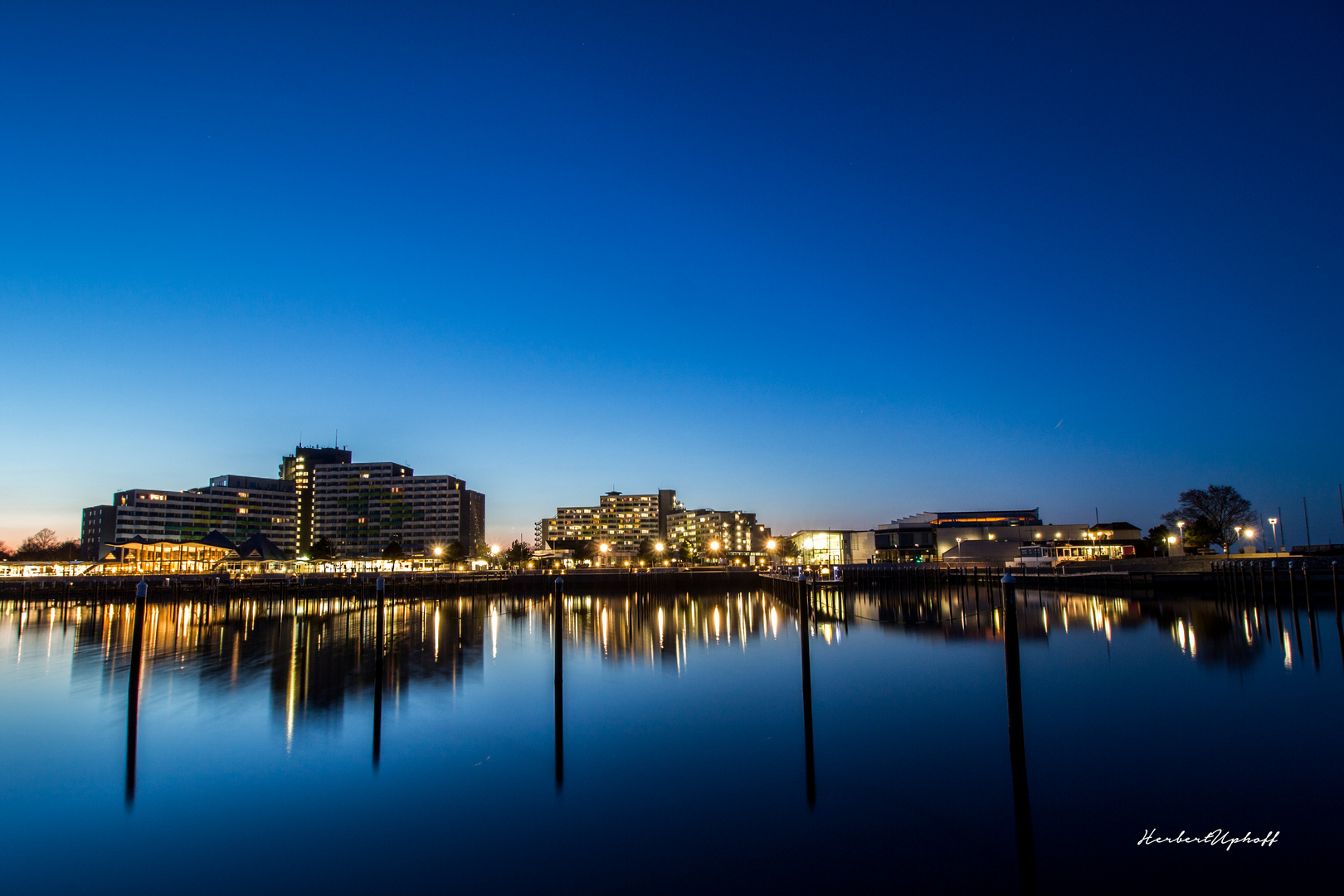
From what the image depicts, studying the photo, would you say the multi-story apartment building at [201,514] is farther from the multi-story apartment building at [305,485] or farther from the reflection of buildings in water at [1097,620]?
the reflection of buildings in water at [1097,620]

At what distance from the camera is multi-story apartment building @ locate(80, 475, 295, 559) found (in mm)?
152250

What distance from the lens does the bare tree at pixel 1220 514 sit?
82.2 m

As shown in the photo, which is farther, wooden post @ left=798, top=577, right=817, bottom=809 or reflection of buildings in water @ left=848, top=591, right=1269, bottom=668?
reflection of buildings in water @ left=848, top=591, right=1269, bottom=668

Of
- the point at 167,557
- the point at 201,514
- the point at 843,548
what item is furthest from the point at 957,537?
the point at 201,514

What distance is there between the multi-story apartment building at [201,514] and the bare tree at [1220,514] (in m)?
165

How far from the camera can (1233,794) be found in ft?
40.0

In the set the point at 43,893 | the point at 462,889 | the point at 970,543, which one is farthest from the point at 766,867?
the point at 970,543

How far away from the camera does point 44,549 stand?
14775 centimetres

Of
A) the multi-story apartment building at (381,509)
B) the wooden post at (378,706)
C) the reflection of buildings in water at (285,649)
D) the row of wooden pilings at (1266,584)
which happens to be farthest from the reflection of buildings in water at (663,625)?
the multi-story apartment building at (381,509)

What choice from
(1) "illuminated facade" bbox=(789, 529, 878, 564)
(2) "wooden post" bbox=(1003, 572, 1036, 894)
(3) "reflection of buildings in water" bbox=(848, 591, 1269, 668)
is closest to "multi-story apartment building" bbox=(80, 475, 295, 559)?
(1) "illuminated facade" bbox=(789, 529, 878, 564)

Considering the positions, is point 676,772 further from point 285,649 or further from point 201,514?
point 201,514

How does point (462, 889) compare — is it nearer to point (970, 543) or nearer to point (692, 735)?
point (692, 735)

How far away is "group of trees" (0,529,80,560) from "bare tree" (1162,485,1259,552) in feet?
636

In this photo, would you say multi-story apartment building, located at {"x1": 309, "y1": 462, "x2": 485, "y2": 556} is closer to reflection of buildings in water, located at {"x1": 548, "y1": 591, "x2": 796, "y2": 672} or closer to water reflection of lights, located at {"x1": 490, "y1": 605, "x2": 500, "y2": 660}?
reflection of buildings in water, located at {"x1": 548, "y1": 591, "x2": 796, "y2": 672}
